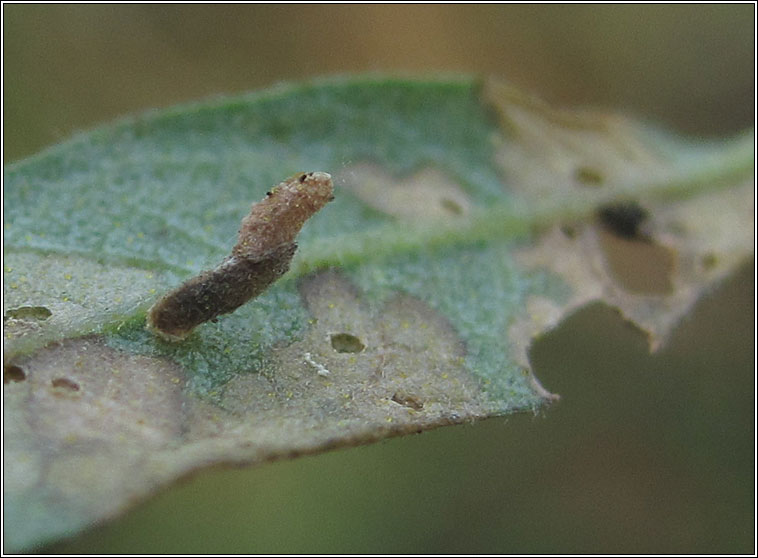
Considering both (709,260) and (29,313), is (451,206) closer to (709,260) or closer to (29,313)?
(709,260)

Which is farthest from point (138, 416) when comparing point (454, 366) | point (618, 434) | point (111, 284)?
point (618, 434)

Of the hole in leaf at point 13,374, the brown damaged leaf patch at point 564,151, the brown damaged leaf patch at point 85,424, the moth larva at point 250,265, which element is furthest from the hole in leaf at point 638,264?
the hole in leaf at point 13,374

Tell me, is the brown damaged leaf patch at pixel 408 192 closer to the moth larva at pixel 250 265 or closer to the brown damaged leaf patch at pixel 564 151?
the brown damaged leaf patch at pixel 564 151

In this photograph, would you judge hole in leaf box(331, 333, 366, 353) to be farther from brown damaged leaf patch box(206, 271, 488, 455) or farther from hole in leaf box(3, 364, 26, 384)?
hole in leaf box(3, 364, 26, 384)

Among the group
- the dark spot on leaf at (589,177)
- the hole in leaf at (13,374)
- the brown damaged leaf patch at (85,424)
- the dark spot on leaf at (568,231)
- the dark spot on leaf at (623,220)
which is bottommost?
the brown damaged leaf patch at (85,424)

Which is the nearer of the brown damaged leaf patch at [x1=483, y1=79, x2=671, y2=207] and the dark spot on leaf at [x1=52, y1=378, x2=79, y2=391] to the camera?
the dark spot on leaf at [x1=52, y1=378, x2=79, y2=391]

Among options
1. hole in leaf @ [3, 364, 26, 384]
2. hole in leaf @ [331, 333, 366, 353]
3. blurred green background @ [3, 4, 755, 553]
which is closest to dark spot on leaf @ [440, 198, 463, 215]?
blurred green background @ [3, 4, 755, 553]

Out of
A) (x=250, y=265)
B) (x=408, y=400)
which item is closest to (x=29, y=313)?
(x=250, y=265)
